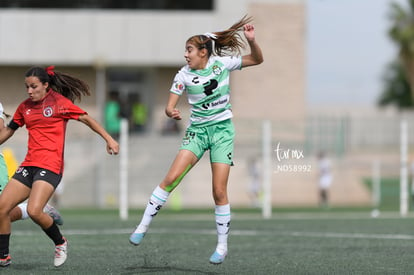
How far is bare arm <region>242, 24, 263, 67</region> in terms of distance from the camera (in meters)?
8.88

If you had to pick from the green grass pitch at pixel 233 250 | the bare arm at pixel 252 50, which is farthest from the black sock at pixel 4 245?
the bare arm at pixel 252 50

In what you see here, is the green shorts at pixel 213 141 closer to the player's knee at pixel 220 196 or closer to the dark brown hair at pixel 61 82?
the player's knee at pixel 220 196

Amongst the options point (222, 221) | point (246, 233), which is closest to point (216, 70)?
point (222, 221)

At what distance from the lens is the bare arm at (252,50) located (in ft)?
29.1

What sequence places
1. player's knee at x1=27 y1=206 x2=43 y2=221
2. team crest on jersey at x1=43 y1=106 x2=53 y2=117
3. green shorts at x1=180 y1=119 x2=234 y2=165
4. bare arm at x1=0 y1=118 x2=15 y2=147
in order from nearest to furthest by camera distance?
player's knee at x1=27 y1=206 x2=43 y2=221
team crest on jersey at x1=43 y1=106 x2=53 y2=117
green shorts at x1=180 y1=119 x2=234 y2=165
bare arm at x1=0 y1=118 x2=15 y2=147

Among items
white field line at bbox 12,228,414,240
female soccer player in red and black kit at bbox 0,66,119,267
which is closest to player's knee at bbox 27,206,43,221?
female soccer player in red and black kit at bbox 0,66,119,267

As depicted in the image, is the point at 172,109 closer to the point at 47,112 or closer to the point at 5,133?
the point at 47,112

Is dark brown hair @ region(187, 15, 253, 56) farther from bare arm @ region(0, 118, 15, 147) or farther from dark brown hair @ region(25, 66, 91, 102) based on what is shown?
bare arm @ region(0, 118, 15, 147)

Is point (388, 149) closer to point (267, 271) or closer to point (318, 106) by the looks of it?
point (267, 271)

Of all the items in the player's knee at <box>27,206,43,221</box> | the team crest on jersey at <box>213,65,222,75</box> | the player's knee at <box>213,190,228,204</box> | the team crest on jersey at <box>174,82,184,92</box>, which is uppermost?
the team crest on jersey at <box>213,65,222,75</box>

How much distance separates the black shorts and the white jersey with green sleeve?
4.67 ft

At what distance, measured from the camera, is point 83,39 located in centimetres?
3656

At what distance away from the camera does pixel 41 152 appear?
28.5 ft

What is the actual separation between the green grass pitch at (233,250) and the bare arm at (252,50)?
6.86 ft
